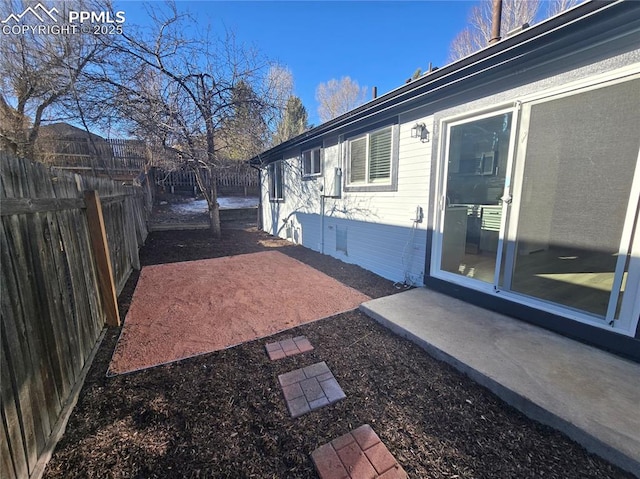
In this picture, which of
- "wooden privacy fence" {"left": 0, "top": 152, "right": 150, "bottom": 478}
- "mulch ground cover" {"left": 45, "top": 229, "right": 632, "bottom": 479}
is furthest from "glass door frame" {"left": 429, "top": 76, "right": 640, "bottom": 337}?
"wooden privacy fence" {"left": 0, "top": 152, "right": 150, "bottom": 478}

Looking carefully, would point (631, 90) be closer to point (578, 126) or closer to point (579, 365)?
point (578, 126)

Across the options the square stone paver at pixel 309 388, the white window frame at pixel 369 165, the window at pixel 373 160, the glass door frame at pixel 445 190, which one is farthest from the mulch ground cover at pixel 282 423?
the window at pixel 373 160

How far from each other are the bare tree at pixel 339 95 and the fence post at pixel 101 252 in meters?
19.1

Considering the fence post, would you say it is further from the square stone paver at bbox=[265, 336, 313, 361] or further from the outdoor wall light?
the outdoor wall light

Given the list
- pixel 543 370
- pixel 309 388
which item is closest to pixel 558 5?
pixel 543 370

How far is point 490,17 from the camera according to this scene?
10.1 m

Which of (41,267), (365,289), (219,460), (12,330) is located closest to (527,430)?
(219,460)

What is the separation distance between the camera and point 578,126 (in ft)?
8.00

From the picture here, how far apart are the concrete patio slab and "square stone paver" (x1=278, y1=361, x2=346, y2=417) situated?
958mm

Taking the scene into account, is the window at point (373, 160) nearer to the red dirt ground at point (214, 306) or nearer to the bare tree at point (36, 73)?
the red dirt ground at point (214, 306)

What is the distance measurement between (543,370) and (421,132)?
304 centimetres

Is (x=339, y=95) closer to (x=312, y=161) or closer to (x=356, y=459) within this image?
(x=312, y=161)

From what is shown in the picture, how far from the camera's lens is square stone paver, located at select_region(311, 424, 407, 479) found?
4.27 ft

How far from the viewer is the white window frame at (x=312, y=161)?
6.22 meters
